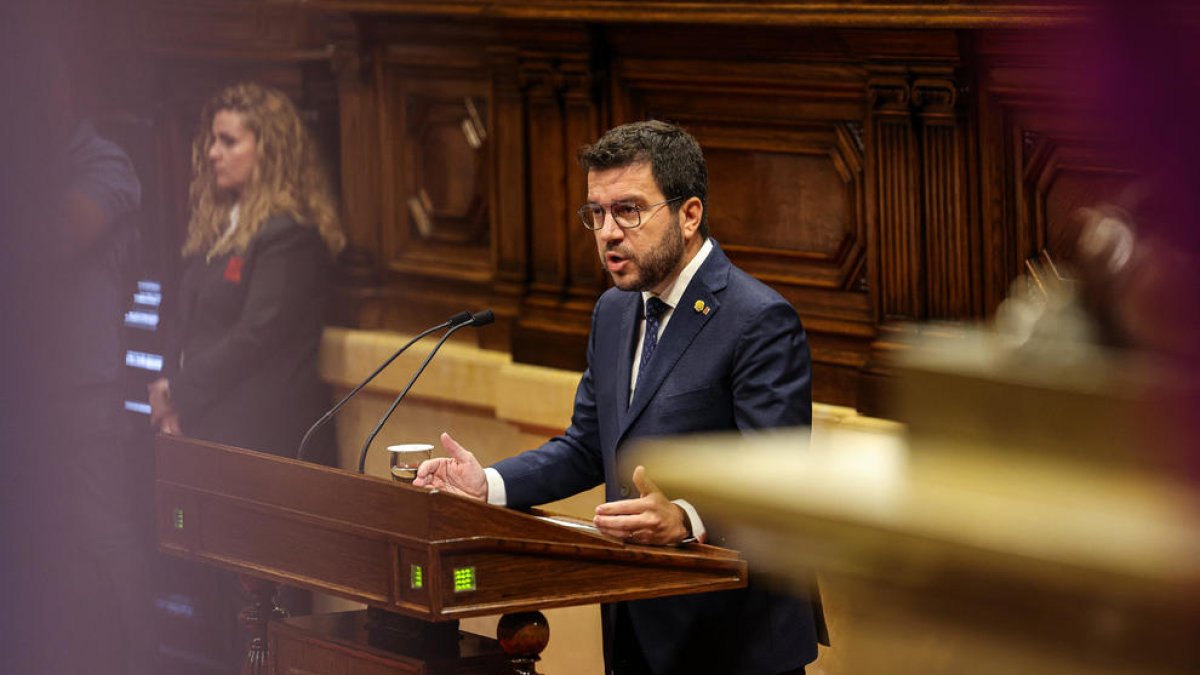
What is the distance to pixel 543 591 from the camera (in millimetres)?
2229

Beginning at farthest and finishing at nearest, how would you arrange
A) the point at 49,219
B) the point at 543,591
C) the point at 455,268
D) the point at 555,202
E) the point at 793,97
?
the point at 455,268 → the point at 555,202 → the point at 793,97 → the point at 543,591 → the point at 49,219

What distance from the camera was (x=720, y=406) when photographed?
2.62 metres

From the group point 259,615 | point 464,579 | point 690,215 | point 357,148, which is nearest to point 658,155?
point 690,215

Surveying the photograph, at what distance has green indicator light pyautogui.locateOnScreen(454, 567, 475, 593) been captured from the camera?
2.17 metres

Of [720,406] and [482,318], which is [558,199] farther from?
[720,406]

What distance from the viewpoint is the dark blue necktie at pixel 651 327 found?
8.91 ft

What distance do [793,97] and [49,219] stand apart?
3.53m

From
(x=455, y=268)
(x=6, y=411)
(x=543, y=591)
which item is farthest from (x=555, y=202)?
(x=6, y=411)

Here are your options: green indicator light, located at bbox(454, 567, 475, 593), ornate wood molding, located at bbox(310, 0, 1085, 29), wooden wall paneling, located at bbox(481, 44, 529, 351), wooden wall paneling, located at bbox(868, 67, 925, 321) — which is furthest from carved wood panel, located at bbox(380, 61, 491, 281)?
green indicator light, located at bbox(454, 567, 475, 593)

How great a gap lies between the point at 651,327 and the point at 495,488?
385mm

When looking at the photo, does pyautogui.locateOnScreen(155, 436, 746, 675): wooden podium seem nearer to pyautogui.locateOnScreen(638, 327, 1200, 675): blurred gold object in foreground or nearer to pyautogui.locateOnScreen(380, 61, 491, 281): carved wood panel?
pyautogui.locateOnScreen(638, 327, 1200, 675): blurred gold object in foreground

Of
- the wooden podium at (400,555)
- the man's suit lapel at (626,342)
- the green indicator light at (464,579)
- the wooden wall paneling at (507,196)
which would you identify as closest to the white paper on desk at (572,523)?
the wooden podium at (400,555)

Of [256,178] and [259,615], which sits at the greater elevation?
[256,178]

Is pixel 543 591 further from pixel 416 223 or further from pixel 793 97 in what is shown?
pixel 416 223
